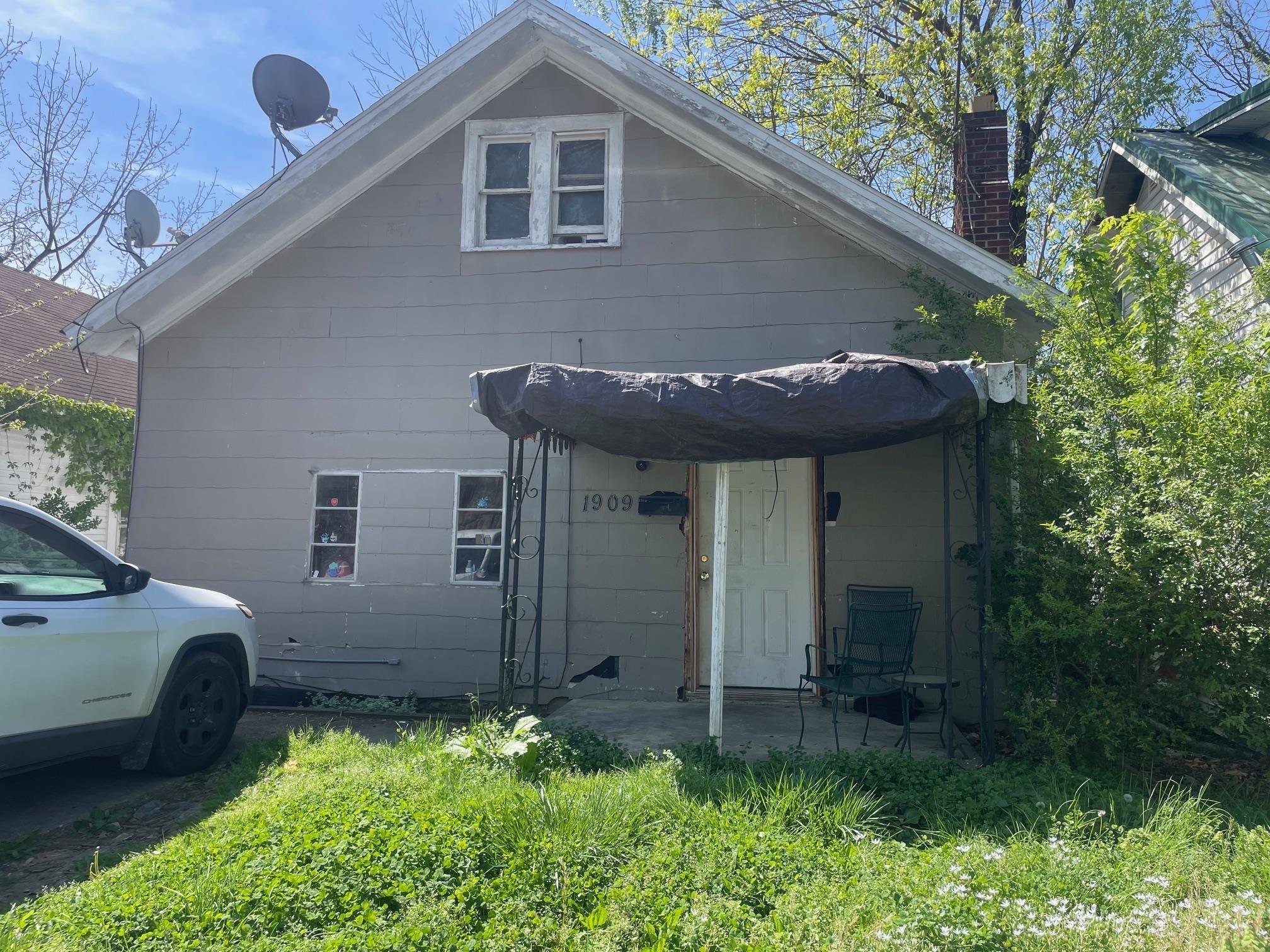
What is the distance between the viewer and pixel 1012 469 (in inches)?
232

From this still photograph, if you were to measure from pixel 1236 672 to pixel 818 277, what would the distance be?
14.2 feet

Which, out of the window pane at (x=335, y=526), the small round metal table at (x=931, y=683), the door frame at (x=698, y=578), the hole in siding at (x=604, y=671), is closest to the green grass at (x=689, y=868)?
the small round metal table at (x=931, y=683)

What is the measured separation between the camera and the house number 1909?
25.6 ft

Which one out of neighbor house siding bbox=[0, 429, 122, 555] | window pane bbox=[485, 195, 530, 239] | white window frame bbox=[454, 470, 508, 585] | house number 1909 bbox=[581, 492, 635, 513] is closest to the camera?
house number 1909 bbox=[581, 492, 635, 513]

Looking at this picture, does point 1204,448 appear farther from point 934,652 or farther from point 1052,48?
point 1052,48

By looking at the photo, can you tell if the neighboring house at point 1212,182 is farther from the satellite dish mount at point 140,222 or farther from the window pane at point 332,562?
the satellite dish mount at point 140,222

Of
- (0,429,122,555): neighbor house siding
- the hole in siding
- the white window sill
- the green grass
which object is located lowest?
the green grass

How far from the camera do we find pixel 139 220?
32.3ft

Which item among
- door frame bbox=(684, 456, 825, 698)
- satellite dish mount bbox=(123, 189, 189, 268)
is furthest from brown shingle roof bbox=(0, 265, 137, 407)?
door frame bbox=(684, 456, 825, 698)

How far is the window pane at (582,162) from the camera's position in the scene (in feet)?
27.1

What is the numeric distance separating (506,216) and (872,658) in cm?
509

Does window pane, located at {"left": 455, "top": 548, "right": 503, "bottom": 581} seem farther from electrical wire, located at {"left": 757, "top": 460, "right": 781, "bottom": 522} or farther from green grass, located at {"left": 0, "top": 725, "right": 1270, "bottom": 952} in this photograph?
green grass, located at {"left": 0, "top": 725, "right": 1270, "bottom": 952}

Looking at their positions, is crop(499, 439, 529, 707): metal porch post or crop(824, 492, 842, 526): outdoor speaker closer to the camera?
crop(499, 439, 529, 707): metal porch post

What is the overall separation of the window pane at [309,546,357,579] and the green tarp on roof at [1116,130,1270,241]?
25.6 feet
